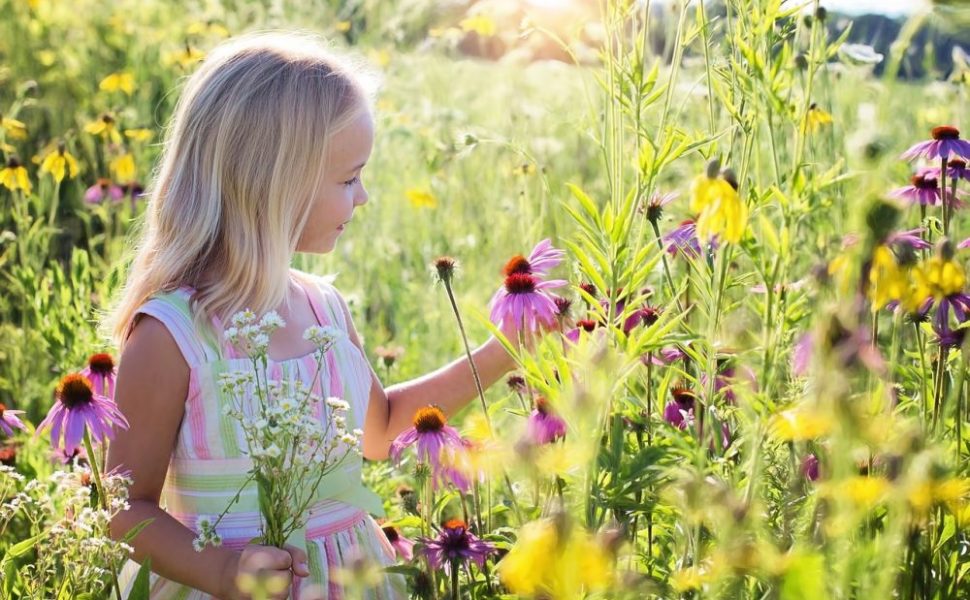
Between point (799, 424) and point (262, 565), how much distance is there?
635 mm

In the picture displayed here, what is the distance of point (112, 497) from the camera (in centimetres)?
131

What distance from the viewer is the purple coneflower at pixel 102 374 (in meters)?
1.59

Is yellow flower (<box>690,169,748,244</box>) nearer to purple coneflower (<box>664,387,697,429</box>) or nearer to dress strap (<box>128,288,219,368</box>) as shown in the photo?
purple coneflower (<box>664,387,697,429</box>)

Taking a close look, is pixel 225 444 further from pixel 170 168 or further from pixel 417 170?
pixel 417 170

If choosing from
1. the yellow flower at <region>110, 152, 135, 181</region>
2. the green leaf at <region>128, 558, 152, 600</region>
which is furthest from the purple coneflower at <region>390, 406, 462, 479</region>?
the yellow flower at <region>110, 152, 135, 181</region>

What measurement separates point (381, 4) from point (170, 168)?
3738 millimetres

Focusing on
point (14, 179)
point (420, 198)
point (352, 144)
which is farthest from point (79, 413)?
point (420, 198)

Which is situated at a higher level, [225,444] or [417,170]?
[225,444]

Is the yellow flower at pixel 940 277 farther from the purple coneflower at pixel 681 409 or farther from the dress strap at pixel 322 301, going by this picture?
the dress strap at pixel 322 301

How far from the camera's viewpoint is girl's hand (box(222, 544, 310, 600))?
1.22 m

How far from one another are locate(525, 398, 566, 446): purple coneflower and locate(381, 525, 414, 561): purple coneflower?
0.45m

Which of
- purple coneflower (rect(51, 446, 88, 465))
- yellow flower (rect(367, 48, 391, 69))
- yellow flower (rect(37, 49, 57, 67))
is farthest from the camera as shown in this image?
yellow flower (rect(367, 48, 391, 69))

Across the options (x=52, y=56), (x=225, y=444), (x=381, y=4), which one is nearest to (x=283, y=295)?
(x=225, y=444)

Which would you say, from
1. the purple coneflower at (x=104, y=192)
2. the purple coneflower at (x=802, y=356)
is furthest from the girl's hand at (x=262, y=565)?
the purple coneflower at (x=104, y=192)
